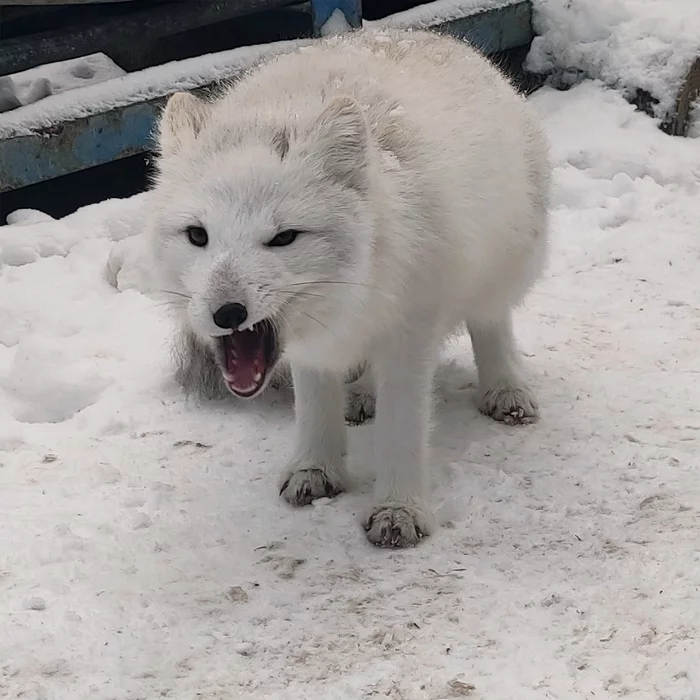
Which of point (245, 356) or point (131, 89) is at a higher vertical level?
point (245, 356)

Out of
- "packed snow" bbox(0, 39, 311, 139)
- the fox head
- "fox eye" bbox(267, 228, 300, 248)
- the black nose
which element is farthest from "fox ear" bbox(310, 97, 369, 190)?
"packed snow" bbox(0, 39, 311, 139)

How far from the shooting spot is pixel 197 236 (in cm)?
245

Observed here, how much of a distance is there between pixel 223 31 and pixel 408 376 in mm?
4374

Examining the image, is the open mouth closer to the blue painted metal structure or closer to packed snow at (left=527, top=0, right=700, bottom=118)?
the blue painted metal structure

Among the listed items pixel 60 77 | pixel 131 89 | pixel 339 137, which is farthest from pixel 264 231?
pixel 60 77

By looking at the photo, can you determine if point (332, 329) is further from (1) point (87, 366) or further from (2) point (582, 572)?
(1) point (87, 366)

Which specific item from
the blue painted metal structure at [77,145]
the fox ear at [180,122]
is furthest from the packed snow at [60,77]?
the fox ear at [180,122]

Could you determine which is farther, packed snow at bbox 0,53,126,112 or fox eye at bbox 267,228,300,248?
packed snow at bbox 0,53,126,112

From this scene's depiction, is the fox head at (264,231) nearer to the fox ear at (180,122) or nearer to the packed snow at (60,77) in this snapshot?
the fox ear at (180,122)

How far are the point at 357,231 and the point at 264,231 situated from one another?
25 cm

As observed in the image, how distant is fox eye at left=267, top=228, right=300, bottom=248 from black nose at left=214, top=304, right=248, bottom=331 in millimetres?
185

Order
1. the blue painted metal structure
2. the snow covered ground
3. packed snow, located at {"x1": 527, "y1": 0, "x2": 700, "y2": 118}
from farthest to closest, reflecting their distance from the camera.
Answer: packed snow, located at {"x1": 527, "y1": 0, "x2": 700, "y2": 118} → the blue painted metal structure → the snow covered ground

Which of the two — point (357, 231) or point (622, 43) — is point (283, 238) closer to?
point (357, 231)

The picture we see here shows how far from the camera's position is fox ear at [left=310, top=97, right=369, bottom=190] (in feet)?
8.13
